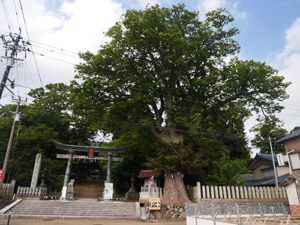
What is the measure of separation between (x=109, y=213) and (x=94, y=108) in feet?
28.2

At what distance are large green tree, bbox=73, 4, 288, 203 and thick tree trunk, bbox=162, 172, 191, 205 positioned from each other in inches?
2.7

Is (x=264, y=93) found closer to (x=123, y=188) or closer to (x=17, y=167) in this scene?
(x=123, y=188)

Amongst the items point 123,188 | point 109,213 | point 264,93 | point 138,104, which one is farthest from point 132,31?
point 123,188

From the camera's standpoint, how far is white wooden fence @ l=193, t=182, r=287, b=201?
14.0m

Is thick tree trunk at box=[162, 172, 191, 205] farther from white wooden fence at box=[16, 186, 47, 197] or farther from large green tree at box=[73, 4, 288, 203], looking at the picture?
white wooden fence at box=[16, 186, 47, 197]

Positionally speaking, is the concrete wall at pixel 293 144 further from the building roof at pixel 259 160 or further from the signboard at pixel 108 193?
the signboard at pixel 108 193

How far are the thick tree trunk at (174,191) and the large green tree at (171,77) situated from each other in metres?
0.07

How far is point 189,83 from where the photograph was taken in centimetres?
1633

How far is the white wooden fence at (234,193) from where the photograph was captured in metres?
14.0

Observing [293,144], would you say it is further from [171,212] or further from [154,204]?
[154,204]

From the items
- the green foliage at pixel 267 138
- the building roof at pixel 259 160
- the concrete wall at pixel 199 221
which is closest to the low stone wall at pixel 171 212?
the concrete wall at pixel 199 221

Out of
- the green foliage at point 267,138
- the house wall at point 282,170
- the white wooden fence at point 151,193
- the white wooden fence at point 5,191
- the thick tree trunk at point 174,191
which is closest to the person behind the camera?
the thick tree trunk at point 174,191

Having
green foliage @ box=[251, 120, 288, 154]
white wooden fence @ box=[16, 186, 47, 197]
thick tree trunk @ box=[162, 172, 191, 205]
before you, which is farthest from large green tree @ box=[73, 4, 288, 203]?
green foliage @ box=[251, 120, 288, 154]

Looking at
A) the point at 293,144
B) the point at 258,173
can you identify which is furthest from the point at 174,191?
the point at 258,173
